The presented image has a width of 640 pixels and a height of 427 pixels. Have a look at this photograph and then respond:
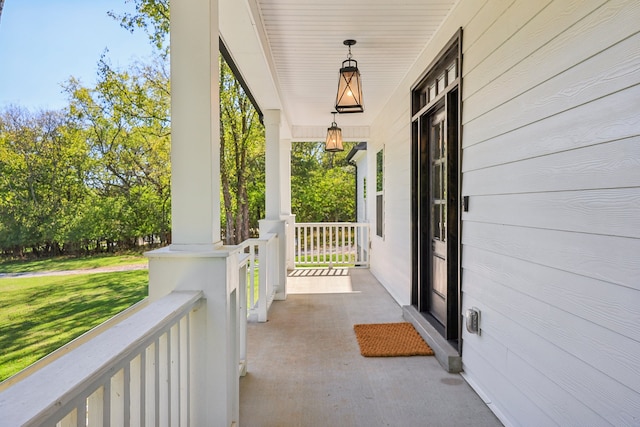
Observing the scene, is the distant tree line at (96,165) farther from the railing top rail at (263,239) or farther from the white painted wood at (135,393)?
the white painted wood at (135,393)

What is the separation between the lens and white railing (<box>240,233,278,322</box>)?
4.21m

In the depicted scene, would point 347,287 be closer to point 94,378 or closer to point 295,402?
point 295,402

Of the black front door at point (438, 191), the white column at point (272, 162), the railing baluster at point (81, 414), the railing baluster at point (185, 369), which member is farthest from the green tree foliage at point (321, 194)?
the railing baluster at point (81, 414)

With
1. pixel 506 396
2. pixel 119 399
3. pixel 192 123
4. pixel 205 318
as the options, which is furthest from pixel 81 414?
pixel 506 396

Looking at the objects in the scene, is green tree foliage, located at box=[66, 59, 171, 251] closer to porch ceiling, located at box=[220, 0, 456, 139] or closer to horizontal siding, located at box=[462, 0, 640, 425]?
porch ceiling, located at box=[220, 0, 456, 139]

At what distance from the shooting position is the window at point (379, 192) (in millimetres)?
6473

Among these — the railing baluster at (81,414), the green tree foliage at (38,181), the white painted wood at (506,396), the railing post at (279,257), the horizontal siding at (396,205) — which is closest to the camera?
the railing baluster at (81,414)

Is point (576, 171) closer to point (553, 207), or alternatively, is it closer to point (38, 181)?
point (553, 207)

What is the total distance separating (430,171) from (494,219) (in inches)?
66.7

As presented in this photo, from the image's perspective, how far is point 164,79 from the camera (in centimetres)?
784

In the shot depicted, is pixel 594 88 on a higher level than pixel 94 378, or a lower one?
higher

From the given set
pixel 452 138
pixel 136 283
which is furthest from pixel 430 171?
pixel 136 283

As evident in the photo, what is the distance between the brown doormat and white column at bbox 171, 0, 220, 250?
78.6 inches

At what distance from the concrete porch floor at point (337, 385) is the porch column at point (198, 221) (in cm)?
66
